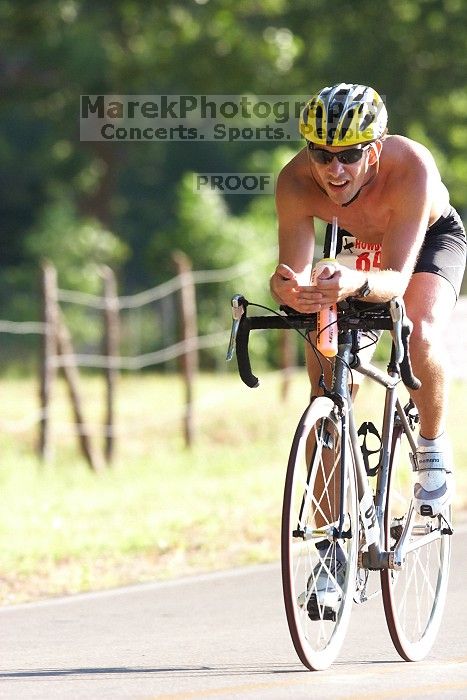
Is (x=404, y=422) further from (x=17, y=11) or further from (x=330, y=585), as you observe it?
(x=17, y=11)

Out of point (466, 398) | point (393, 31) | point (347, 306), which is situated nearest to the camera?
point (347, 306)

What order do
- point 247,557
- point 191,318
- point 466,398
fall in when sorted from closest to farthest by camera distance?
point 247,557
point 191,318
point 466,398

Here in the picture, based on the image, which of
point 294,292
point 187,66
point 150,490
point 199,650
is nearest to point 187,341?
point 150,490

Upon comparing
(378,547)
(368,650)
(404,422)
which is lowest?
(368,650)

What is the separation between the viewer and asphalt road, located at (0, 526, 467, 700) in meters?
5.35

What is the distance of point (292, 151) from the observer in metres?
30.3

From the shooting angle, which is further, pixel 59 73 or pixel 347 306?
pixel 59 73

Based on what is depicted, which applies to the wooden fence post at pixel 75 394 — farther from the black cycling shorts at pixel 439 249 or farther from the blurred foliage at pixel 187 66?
the blurred foliage at pixel 187 66

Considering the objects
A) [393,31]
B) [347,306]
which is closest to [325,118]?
[347,306]

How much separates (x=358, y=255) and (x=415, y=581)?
134cm

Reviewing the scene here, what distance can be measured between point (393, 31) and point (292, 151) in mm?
3665

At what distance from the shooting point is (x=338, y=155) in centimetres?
569

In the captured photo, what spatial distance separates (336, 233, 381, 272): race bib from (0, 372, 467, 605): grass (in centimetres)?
269

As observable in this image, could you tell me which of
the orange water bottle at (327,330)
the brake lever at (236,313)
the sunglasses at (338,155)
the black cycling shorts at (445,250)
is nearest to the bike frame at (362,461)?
the orange water bottle at (327,330)
